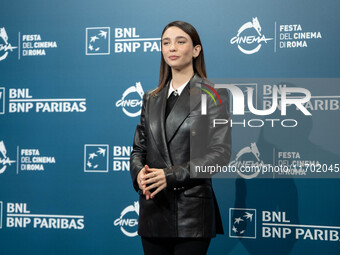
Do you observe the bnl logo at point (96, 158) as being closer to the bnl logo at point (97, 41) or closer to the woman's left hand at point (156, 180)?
the bnl logo at point (97, 41)

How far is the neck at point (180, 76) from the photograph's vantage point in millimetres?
2445

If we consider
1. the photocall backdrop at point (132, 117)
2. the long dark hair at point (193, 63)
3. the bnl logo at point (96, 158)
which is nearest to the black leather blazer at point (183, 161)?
the long dark hair at point (193, 63)

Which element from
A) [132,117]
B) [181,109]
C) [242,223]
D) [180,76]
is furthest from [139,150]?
[242,223]

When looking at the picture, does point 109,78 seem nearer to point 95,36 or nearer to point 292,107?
point 95,36

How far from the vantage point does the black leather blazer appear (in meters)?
2.23

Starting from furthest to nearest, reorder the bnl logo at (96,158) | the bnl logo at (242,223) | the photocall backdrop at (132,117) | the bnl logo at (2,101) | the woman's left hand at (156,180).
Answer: the bnl logo at (2,101), the bnl logo at (96,158), the bnl logo at (242,223), the photocall backdrop at (132,117), the woman's left hand at (156,180)

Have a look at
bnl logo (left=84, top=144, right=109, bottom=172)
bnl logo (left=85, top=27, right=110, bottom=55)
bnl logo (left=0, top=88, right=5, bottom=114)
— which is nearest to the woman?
bnl logo (left=84, top=144, right=109, bottom=172)

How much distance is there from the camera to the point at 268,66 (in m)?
3.34

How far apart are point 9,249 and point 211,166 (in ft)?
7.88

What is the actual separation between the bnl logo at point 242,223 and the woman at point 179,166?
3.27ft

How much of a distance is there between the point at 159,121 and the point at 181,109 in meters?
0.13

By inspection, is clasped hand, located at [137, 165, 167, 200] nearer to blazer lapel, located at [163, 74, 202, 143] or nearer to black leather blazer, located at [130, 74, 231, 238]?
black leather blazer, located at [130, 74, 231, 238]

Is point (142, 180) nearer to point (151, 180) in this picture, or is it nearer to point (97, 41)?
point (151, 180)
